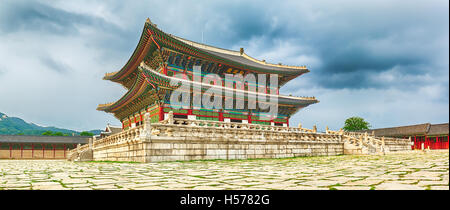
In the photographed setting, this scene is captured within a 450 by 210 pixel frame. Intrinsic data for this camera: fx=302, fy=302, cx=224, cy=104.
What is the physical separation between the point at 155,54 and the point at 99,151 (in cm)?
903

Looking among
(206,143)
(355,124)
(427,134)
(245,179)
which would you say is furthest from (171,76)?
(355,124)

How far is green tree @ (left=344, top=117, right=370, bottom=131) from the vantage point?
218ft

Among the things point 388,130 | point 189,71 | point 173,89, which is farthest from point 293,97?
point 388,130

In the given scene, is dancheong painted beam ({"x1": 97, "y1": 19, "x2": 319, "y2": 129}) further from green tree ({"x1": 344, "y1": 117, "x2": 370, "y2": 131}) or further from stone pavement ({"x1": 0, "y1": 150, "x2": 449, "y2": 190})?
green tree ({"x1": 344, "y1": 117, "x2": 370, "y2": 131})

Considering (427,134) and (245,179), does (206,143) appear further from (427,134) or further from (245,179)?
(427,134)

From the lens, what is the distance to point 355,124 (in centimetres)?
6712

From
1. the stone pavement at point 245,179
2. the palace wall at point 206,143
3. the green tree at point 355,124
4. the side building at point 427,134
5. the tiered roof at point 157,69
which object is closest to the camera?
the stone pavement at point 245,179

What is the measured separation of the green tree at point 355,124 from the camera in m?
66.5

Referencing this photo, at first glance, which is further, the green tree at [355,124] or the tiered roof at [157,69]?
the green tree at [355,124]

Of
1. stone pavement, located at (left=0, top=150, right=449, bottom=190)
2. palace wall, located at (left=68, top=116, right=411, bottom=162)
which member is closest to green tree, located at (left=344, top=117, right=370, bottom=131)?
palace wall, located at (left=68, top=116, right=411, bottom=162)

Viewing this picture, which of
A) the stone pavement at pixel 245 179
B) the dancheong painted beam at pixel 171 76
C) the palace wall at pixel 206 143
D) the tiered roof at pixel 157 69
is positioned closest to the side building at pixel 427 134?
the dancheong painted beam at pixel 171 76

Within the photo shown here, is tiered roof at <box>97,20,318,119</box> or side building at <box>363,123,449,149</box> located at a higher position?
tiered roof at <box>97,20,318,119</box>

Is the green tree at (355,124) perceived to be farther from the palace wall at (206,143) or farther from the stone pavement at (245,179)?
the stone pavement at (245,179)
